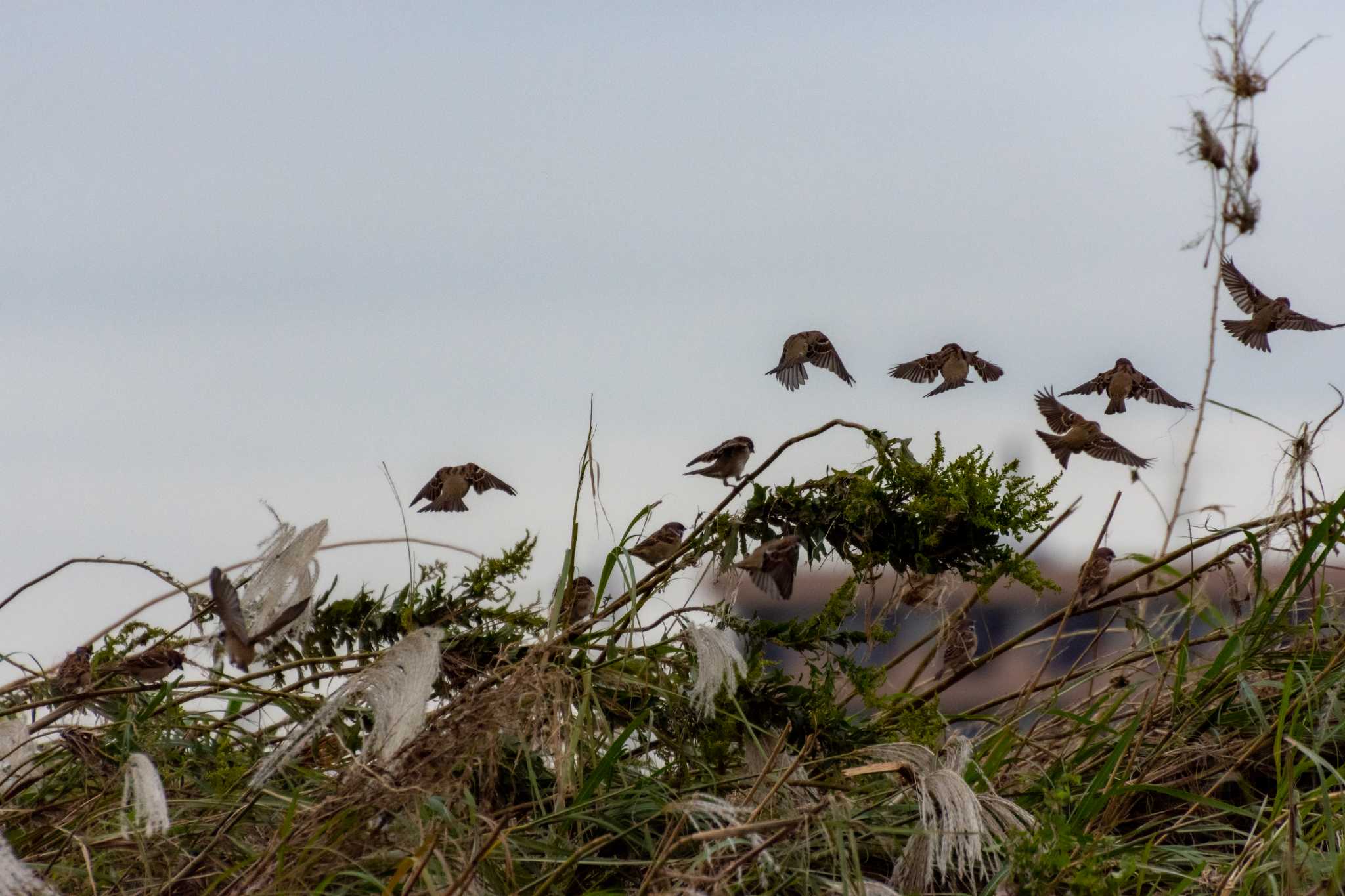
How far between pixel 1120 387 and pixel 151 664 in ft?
9.28

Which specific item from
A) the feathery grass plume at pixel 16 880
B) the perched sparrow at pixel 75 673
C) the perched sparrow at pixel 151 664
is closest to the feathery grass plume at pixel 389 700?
the feathery grass plume at pixel 16 880

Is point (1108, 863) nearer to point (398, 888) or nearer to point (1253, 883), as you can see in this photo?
point (1253, 883)

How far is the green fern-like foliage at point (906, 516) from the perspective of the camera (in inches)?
129

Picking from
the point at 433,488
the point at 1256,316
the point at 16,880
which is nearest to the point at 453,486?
the point at 433,488

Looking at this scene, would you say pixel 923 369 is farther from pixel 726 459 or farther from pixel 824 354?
pixel 726 459

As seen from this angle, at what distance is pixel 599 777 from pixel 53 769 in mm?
1460

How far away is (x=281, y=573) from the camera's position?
10.5 feet

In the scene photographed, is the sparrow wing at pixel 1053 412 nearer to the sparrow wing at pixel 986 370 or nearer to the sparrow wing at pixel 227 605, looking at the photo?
the sparrow wing at pixel 986 370

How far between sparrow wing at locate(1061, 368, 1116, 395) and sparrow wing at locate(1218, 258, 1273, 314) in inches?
17.4

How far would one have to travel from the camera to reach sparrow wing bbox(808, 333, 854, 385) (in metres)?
4.35

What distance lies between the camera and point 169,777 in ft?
11.2

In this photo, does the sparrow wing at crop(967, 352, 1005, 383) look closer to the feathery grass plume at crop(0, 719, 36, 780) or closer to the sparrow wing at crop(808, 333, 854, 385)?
the sparrow wing at crop(808, 333, 854, 385)

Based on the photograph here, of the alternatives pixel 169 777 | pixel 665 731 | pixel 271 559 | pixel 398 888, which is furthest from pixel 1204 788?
pixel 169 777

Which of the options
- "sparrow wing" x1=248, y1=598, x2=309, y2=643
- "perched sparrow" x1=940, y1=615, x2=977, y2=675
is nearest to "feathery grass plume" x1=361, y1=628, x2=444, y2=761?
"sparrow wing" x1=248, y1=598, x2=309, y2=643
